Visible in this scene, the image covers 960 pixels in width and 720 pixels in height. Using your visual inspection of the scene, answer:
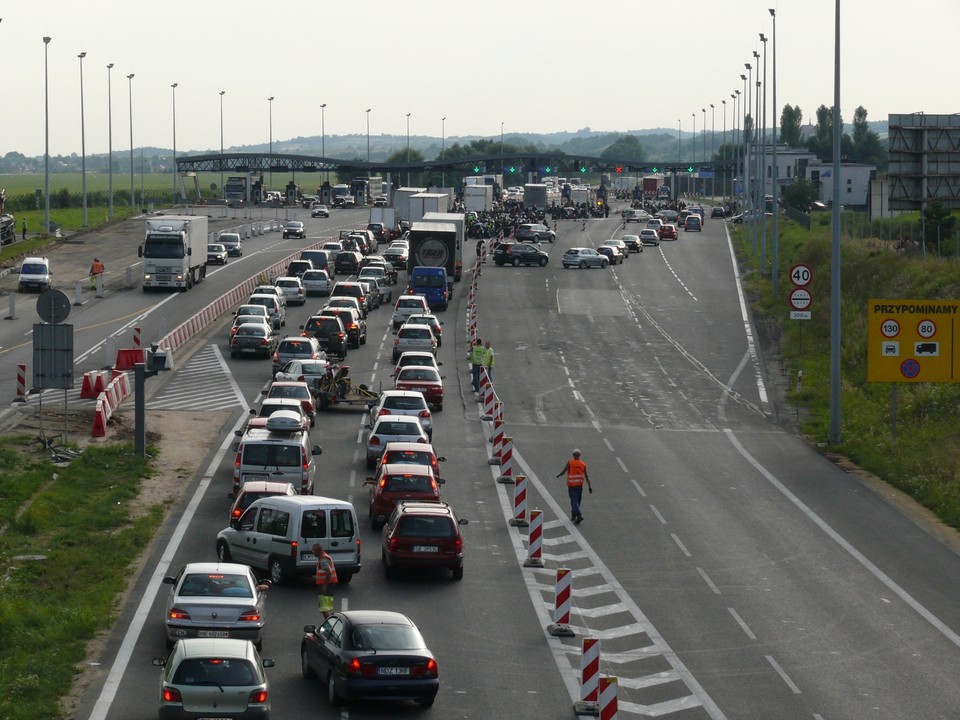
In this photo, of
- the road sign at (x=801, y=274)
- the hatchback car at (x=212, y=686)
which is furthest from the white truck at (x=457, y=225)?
the hatchback car at (x=212, y=686)

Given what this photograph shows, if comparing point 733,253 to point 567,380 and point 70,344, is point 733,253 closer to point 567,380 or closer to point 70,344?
point 567,380

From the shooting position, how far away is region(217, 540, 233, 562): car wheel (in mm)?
28562

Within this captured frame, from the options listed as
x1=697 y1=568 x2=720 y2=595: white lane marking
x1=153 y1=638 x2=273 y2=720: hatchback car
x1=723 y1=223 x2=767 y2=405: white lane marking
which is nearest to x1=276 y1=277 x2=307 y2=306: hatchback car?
x1=723 y1=223 x2=767 y2=405: white lane marking

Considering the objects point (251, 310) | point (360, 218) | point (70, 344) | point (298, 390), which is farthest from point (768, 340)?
point (360, 218)

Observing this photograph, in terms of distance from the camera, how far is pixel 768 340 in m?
64.9

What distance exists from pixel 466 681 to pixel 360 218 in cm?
12018

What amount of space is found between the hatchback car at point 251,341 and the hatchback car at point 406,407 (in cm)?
1550

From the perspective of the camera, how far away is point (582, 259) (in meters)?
93.7

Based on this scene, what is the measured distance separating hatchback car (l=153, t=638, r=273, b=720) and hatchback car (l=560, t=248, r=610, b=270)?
248ft

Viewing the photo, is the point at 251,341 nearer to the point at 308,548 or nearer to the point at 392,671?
the point at 308,548

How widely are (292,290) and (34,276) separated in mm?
13515

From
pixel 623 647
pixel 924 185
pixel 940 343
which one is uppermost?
pixel 924 185

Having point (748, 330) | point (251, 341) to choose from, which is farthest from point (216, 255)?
point (748, 330)

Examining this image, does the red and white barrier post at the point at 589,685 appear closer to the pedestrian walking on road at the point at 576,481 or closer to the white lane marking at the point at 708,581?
the white lane marking at the point at 708,581
